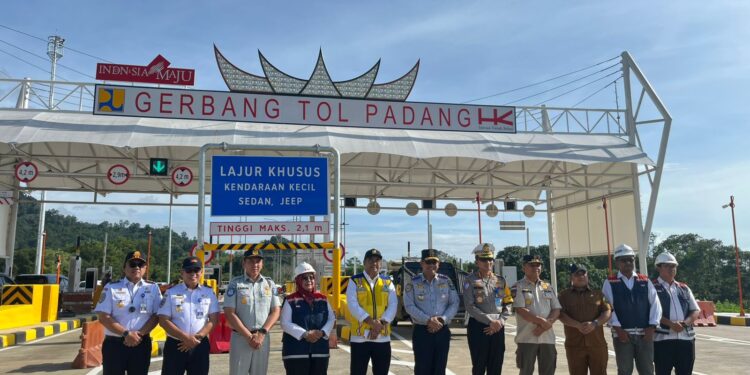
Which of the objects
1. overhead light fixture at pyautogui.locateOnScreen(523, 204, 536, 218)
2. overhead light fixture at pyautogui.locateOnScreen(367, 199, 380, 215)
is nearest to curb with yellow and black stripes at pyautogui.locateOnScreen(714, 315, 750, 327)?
overhead light fixture at pyautogui.locateOnScreen(523, 204, 536, 218)

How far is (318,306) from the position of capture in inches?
196

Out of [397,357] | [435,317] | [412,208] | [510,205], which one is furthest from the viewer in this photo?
[510,205]

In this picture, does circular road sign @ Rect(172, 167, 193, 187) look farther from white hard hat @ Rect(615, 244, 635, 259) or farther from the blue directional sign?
white hard hat @ Rect(615, 244, 635, 259)

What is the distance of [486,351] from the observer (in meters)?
5.60

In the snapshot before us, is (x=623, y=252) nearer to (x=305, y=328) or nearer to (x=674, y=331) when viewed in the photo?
(x=674, y=331)

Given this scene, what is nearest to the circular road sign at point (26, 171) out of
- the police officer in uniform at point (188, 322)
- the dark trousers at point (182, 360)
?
the police officer in uniform at point (188, 322)

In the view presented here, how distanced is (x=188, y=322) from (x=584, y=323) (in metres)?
3.83

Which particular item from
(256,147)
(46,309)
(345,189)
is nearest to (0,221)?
(46,309)

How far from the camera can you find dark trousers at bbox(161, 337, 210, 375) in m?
4.80

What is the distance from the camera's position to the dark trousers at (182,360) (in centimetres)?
480

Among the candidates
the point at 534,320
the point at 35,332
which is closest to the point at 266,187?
the point at 534,320

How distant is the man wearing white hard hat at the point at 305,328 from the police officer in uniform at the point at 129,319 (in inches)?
48.4

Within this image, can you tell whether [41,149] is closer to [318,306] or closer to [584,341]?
[318,306]

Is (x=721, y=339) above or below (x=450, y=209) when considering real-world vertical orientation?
below
